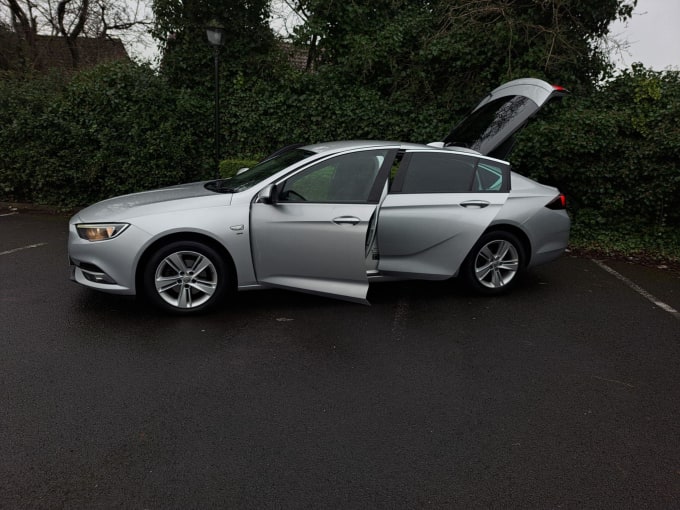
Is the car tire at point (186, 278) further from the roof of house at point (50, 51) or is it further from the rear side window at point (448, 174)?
the roof of house at point (50, 51)

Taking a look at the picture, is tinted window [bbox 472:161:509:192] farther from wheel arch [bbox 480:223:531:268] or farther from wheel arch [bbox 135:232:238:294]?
wheel arch [bbox 135:232:238:294]

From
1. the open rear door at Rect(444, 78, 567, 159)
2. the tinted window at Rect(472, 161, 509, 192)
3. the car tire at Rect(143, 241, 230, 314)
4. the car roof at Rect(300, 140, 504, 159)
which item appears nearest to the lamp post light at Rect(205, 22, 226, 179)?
the open rear door at Rect(444, 78, 567, 159)

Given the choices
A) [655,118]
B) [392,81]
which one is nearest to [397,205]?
[655,118]

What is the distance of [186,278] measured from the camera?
15.9 feet

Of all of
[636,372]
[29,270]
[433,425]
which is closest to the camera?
[433,425]

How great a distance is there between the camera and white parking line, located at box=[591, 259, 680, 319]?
18.3 ft

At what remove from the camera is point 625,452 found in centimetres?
304

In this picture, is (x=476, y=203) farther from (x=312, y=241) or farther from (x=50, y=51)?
(x=50, y=51)

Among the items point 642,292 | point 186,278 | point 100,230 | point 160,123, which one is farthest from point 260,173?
Result: point 160,123

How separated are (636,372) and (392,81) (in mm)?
7794

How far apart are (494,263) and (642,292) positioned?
185 cm

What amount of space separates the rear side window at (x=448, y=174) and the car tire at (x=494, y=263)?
516 millimetres

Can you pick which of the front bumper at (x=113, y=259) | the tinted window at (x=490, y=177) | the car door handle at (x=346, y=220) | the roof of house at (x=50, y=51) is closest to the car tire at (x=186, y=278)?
the front bumper at (x=113, y=259)

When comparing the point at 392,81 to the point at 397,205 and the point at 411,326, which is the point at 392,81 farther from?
the point at 411,326
